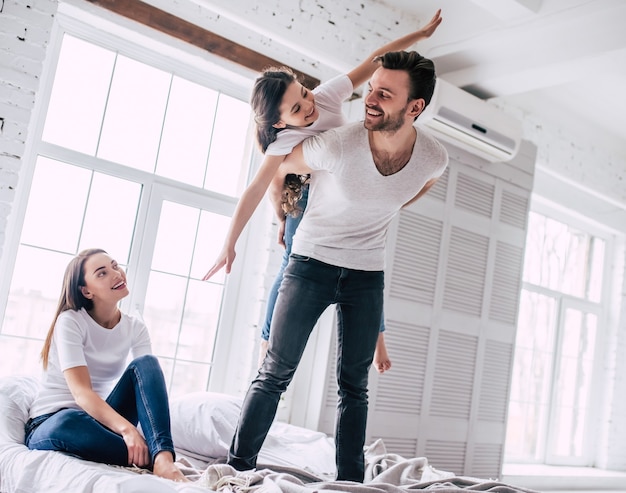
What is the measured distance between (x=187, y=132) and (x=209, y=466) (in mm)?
2297

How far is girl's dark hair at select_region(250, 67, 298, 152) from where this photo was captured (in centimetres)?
211

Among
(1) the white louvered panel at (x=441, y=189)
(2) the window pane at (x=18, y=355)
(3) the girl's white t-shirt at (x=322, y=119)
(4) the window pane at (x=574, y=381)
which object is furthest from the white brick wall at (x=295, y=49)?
(3) the girl's white t-shirt at (x=322, y=119)

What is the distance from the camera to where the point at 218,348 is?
379cm

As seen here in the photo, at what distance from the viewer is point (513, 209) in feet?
16.1

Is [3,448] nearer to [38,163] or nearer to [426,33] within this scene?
[38,163]

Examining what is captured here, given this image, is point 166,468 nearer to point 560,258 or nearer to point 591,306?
point 560,258

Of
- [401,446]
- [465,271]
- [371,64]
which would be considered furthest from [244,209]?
[465,271]

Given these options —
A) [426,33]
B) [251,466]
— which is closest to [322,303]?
[251,466]

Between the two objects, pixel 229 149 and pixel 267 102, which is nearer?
pixel 267 102

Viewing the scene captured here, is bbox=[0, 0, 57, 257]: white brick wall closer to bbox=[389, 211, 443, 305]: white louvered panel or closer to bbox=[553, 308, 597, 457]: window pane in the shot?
bbox=[389, 211, 443, 305]: white louvered panel

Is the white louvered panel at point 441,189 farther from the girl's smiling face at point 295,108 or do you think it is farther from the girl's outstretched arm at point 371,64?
the girl's smiling face at point 295,108

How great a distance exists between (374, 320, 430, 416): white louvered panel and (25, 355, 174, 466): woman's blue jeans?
2170mm

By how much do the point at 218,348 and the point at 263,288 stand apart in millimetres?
444

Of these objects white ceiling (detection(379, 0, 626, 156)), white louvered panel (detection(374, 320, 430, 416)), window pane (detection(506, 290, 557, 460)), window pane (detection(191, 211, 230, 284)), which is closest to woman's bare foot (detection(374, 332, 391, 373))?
window pane (detection(191, 211, 230, 284))
